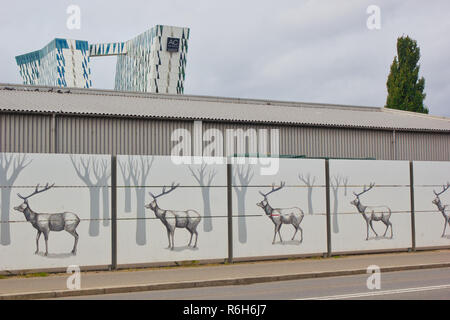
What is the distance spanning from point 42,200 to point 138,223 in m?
2.44

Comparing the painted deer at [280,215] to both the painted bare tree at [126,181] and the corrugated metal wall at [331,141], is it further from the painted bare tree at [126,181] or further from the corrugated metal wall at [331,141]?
the corrugated metal wall at [331,141]

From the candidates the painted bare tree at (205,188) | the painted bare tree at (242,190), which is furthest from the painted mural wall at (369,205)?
the painted bare tree at (205,188)

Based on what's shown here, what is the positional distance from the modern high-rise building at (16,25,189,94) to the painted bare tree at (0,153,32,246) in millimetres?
87021

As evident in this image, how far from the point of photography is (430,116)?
38.3m

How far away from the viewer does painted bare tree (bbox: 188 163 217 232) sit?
16.1 meters

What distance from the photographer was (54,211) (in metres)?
14.5

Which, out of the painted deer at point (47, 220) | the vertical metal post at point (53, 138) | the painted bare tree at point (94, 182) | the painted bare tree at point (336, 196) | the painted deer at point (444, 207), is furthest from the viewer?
the vertical metal post at point (53, 138)

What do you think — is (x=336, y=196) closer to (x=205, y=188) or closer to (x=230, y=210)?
(x=230, y=210)

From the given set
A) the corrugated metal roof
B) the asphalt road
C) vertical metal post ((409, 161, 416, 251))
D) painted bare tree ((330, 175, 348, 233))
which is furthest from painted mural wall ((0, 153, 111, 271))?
the corrugated metal roof

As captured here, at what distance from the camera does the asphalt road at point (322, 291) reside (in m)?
11.1

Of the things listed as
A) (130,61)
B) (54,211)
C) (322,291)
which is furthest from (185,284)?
(130,61)

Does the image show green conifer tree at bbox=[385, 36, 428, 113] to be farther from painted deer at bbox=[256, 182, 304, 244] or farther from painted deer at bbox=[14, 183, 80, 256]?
painted deer at bbox=[14, 183, 80, 256]

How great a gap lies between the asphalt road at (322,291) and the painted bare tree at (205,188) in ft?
10.8
